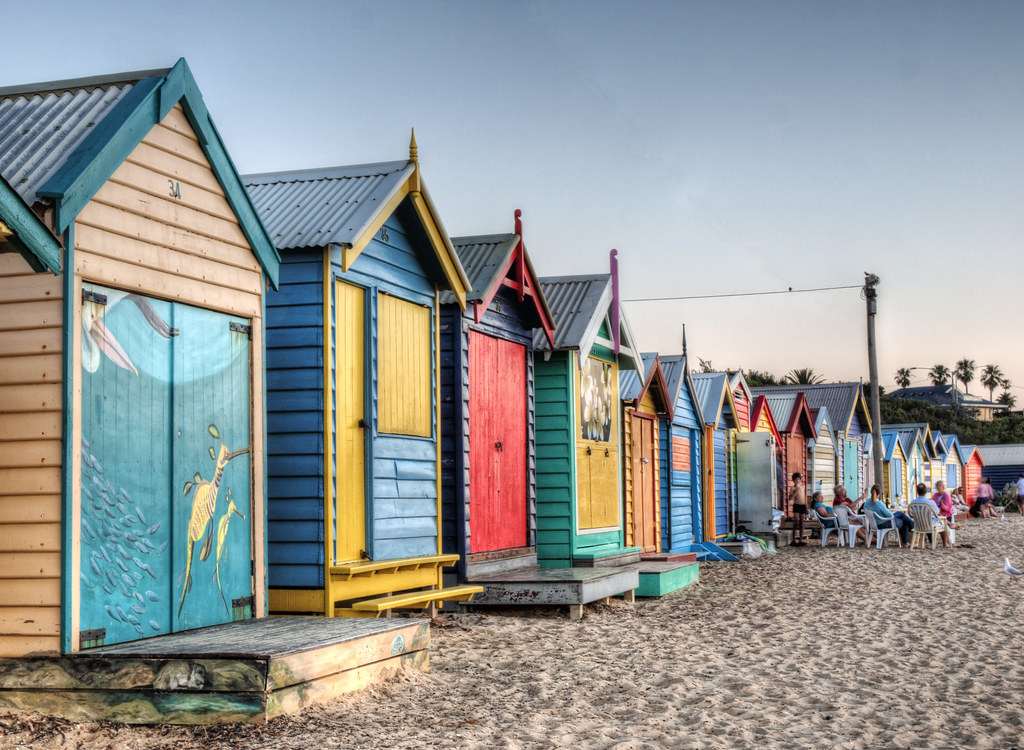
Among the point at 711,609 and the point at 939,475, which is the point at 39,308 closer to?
the point at 711,609

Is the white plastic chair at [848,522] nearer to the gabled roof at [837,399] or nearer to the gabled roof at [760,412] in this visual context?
the gabled roof at [760,412]

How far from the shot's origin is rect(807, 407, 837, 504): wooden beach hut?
2991cm

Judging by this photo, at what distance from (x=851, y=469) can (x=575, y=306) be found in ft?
78.5

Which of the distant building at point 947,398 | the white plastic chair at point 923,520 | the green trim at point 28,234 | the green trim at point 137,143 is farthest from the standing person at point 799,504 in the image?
the distant building at point 947,398

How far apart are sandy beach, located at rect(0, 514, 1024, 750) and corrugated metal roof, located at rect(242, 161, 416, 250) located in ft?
11.0

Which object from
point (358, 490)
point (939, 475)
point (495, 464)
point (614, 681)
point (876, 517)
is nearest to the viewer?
point (614, 681)

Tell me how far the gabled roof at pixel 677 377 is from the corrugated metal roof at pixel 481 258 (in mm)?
7009

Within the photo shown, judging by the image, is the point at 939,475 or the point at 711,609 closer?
the point at 711,609

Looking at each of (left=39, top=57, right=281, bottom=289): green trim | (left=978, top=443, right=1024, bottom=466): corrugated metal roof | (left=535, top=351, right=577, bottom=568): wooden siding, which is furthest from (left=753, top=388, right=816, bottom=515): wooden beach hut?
(left=978, top=443, right=1024, bottom=466): corrugated metal roof

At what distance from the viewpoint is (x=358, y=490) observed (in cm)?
881

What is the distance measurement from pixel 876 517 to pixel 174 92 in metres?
18.4

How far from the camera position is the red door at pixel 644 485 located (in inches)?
647

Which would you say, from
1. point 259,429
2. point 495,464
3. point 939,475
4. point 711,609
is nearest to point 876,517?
point 711,609

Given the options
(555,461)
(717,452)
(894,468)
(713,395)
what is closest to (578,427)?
(555,461)
